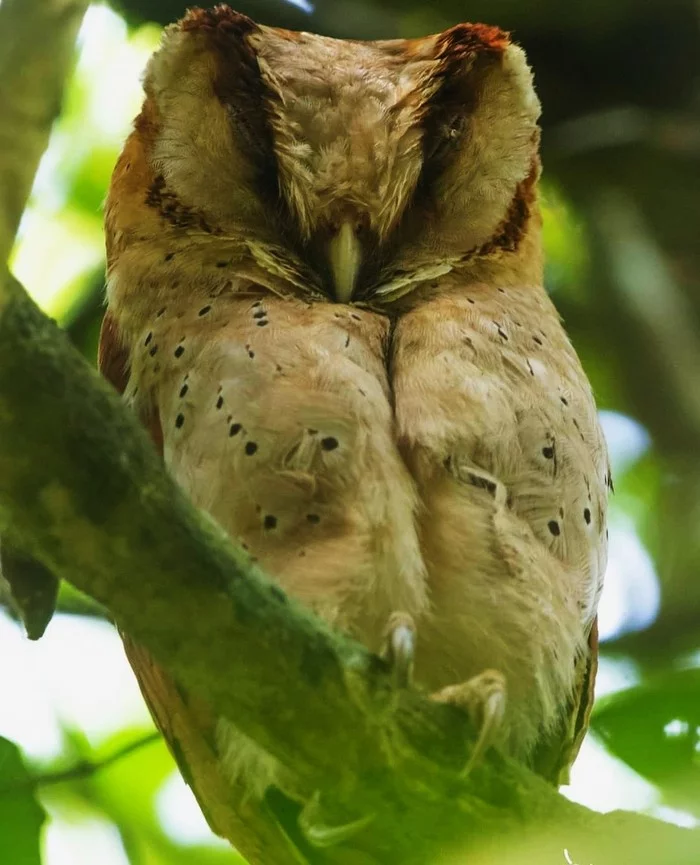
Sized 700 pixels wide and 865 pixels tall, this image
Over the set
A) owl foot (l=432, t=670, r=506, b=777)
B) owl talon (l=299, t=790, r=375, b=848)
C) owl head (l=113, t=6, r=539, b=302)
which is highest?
owl head (l=113, t=6, r=539, b=302)

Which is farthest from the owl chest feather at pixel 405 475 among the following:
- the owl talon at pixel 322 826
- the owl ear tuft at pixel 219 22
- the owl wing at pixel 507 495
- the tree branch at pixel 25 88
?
the tree branch at pixel 25 88

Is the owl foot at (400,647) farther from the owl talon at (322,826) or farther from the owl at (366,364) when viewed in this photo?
the owl talon at (322,826)

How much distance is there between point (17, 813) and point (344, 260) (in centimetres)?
112

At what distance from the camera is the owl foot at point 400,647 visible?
1.65 m

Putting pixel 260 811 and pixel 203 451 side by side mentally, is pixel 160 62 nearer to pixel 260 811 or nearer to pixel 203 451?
pixel 203 451

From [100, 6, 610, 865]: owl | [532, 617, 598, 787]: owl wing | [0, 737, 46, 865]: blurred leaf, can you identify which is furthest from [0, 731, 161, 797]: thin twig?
[532, 617, 598, 787]: owl wing

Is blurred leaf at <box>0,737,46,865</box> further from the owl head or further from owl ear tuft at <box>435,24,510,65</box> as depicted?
owl ear tuft at <box>435,24,510,65</box>

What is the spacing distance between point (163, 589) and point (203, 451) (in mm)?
681

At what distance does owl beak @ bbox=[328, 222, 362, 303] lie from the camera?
2.27 m

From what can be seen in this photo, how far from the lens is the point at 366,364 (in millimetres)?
2129

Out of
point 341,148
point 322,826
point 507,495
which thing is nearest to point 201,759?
point 322,826

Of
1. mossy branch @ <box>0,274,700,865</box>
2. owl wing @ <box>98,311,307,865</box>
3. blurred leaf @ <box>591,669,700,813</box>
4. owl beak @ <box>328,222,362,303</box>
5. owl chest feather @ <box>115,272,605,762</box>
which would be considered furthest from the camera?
owl beak @ <box>328,222,362,303</box>

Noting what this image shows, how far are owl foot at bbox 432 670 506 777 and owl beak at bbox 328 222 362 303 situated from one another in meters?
0.79

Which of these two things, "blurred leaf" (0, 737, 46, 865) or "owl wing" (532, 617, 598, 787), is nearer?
"blurred leaf" (0, 737, 46, 865)
